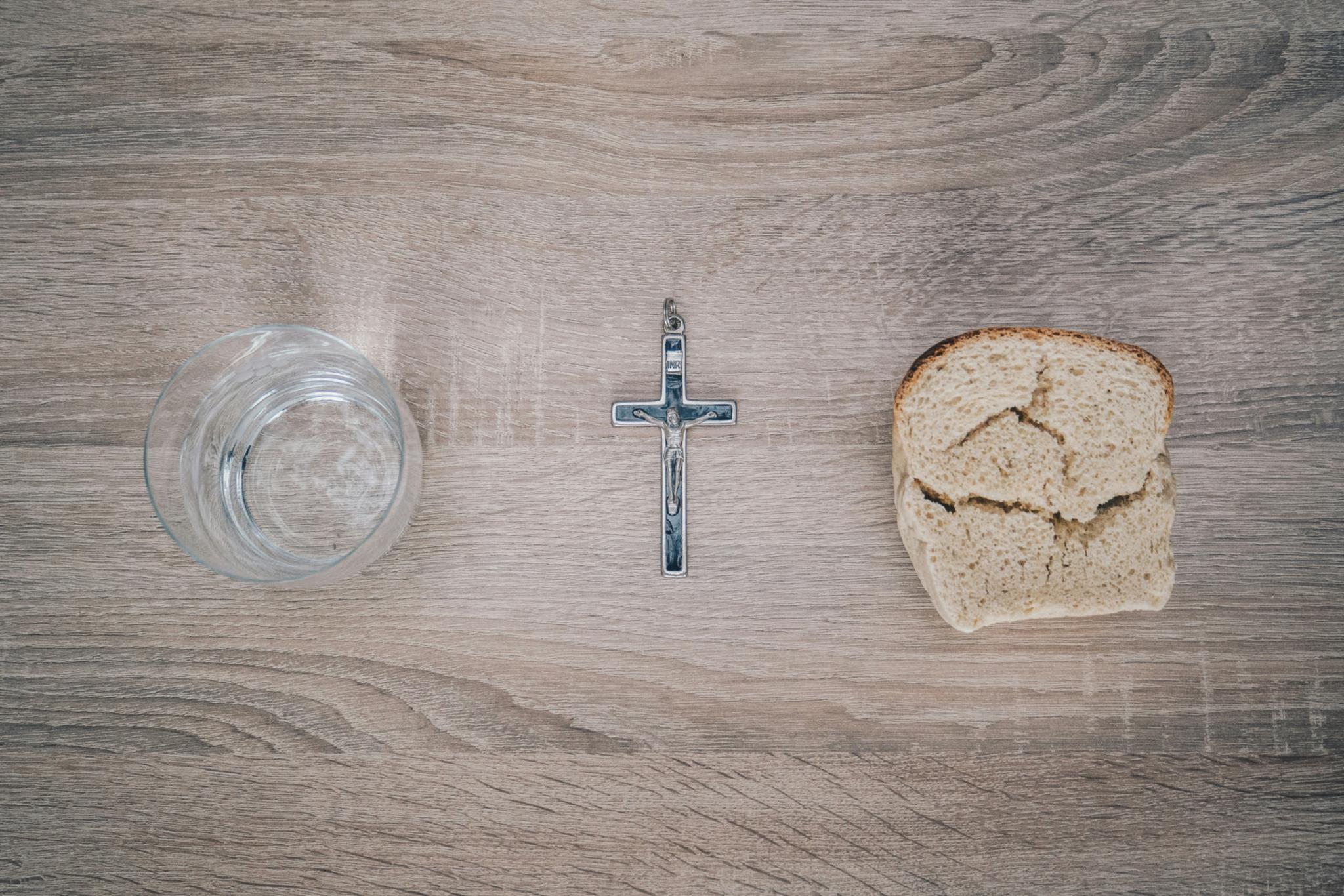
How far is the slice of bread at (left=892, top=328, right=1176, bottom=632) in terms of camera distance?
1.20 metres

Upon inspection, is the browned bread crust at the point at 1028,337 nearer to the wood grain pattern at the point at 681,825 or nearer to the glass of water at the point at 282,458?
the wood grain pattern at the point at 681,825

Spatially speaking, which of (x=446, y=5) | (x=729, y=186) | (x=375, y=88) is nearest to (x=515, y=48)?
(x=446, y=5)

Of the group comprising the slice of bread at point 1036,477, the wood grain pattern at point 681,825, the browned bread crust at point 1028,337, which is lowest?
the wood grain pattern at point 681,825

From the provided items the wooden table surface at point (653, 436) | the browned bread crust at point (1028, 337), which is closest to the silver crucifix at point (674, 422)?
the wooden table surface at point (653, 436)

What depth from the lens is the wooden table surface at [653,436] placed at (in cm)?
126

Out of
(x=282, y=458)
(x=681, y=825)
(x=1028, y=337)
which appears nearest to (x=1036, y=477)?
(x=1028, y=337)

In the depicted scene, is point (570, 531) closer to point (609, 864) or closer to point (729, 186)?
point (609, 864)

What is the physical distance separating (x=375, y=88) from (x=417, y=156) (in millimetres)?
157

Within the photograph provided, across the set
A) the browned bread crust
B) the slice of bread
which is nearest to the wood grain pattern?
the slice of bread

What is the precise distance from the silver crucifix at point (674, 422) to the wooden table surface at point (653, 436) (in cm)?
5

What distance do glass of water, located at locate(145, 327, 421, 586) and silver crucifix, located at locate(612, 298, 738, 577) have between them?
0.39 meters

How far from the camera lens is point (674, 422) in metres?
1.25

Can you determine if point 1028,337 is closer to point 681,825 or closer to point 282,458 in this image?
point 681,825

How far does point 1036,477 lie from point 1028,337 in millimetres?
235
